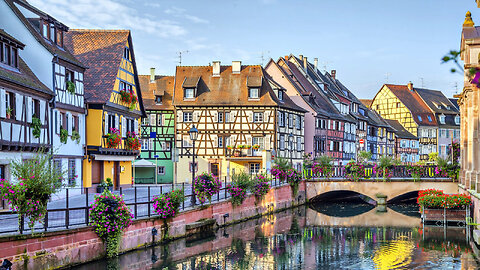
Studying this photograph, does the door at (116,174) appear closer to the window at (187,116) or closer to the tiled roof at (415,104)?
the window at (187,116)

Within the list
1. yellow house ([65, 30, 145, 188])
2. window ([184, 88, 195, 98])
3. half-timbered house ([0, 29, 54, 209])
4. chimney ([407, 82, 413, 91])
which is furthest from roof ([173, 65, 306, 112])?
chimney ([407, 82, 413, 91])

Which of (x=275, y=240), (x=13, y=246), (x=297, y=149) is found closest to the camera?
(x=13, y=246)

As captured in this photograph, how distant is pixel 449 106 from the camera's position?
90.4m

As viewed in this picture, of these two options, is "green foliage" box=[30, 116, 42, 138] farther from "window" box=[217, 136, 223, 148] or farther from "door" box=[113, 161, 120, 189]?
"window" box=[217, 136, 223, 148]

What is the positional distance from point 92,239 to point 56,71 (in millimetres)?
11022

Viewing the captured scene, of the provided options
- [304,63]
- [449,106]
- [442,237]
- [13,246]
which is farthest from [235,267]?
[449,106]

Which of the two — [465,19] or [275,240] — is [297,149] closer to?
[465,19]

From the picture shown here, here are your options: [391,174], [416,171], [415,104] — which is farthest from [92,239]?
[415,104]

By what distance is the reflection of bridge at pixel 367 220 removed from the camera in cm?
3222

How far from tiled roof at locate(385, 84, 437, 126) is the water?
174 ft

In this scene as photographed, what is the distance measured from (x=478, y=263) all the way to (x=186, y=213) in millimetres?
11173

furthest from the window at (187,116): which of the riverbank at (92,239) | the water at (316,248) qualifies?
the riverbank at (92,239)

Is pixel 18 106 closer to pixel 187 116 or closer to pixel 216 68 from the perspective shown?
pixel 187 116

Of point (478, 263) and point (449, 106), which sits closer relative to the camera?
point (478, 263)
